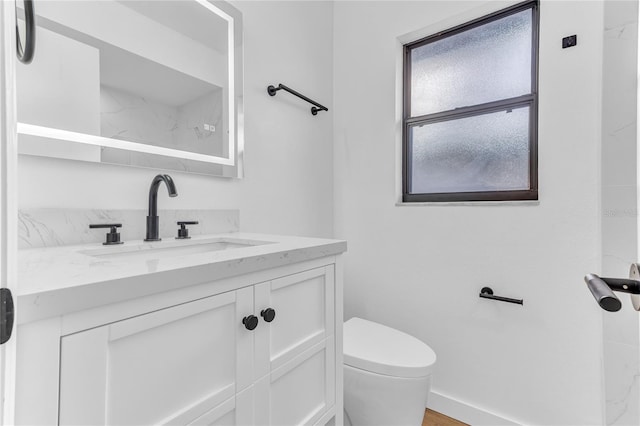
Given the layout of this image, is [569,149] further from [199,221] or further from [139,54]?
[139,54]

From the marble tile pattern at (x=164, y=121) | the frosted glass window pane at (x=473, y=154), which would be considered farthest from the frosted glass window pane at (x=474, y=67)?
the marble tile pattern at (x=164, y=121)

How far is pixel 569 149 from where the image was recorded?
1.24 metres

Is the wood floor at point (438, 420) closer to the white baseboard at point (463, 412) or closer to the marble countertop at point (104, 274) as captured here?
the white baseboard at point (463, 412)

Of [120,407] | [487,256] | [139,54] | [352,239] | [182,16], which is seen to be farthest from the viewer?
[352,239]

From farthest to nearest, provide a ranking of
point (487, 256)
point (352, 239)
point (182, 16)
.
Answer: point (352, 239) → point (487, 256) → point (182, 16)

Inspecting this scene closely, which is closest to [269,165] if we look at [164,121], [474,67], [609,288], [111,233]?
[164,121]

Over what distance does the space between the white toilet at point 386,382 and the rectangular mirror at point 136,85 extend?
3.13 ft

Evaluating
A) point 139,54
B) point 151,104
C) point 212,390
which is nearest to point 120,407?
point 212,390

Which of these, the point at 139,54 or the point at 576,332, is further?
the point at 576,332

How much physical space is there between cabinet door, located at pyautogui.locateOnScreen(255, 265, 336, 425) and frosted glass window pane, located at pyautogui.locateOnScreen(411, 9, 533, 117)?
1256mm

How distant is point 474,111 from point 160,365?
167 centimetres

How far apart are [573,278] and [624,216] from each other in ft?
0.98

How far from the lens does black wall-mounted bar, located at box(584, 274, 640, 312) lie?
1.71 ft

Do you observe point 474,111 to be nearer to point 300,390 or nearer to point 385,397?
point 385,397
